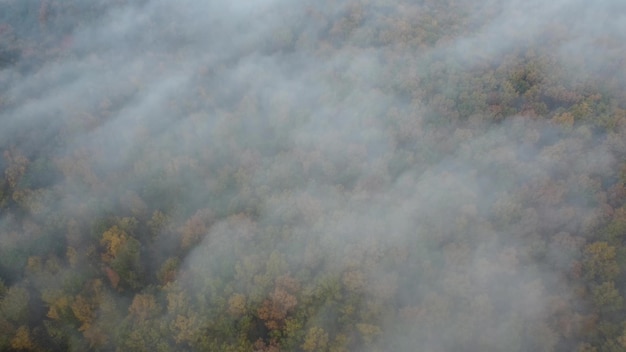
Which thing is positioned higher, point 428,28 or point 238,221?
point 428,28

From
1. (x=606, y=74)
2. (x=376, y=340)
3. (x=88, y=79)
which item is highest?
(x=88, y=79)

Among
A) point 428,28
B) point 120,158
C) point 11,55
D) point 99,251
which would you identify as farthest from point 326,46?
point 11,55

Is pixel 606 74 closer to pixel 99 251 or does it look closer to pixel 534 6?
pixel 534 6

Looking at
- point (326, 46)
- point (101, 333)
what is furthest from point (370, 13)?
point (101, 333)

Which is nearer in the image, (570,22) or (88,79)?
(570,22)

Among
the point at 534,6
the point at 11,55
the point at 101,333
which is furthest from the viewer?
the point at 11,55

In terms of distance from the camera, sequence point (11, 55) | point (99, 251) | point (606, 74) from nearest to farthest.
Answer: point (99, 251) < point (606, 74) < point (11, 55)

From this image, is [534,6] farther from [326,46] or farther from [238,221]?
[238,221]
